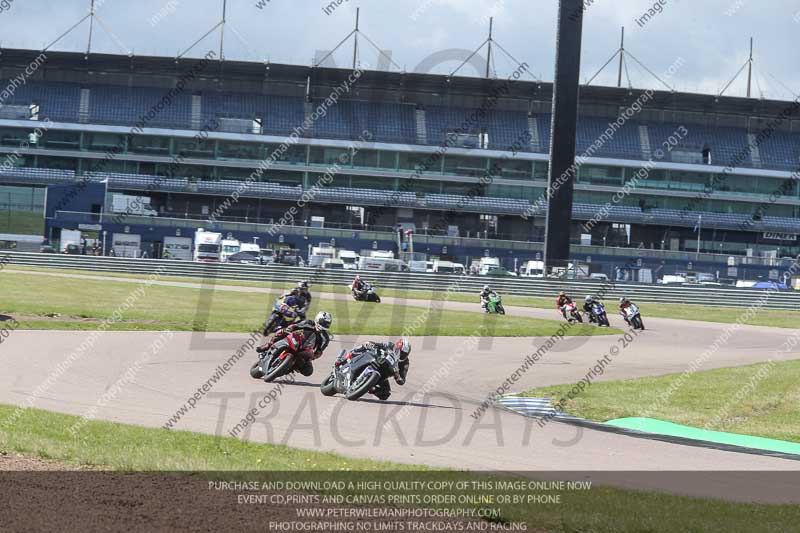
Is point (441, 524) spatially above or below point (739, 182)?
below

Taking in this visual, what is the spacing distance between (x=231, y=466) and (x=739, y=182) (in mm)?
80942

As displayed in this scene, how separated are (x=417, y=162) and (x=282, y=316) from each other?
5984 cm

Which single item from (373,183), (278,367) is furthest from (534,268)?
(278,367)

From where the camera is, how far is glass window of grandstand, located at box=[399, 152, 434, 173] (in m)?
82.1

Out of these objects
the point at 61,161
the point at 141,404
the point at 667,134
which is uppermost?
the point at 667,134

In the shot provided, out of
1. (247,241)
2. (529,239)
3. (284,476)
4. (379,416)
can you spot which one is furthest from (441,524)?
(529,239)

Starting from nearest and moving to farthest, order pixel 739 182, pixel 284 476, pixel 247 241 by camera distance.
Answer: pixel 284 476 < pixel 247 241 < pixel 739 182

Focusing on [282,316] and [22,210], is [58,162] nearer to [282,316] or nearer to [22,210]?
[22,210]

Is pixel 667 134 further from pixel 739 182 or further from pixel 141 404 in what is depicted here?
pixel 141 404

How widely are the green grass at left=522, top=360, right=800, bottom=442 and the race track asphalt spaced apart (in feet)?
4.53

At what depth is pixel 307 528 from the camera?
780cm

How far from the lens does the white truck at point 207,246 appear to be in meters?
65.2

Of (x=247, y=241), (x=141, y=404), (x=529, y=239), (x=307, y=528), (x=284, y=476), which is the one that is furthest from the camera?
(x=529, y=239)

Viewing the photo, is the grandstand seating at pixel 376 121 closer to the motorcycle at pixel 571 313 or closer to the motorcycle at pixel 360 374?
the motorcycle at pixel 571 313
